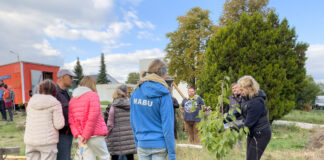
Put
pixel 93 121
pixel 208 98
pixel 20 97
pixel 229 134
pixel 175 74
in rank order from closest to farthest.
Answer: pixel 229 134 → pixel 93 121 → pixel 208 98 → pixel 20 97 → pixel 175 74

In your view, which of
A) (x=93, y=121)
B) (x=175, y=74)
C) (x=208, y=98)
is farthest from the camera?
(x=175, y=74)

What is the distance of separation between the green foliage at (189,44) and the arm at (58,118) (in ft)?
65.6

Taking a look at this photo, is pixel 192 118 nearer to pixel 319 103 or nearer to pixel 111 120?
pixel 111 120

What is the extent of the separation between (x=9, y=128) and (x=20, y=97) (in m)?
4.69

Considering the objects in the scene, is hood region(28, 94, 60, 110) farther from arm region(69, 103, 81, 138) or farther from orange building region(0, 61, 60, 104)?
orange building region(0, 61, 60, 104)

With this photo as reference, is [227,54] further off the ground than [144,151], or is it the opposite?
[227,54]

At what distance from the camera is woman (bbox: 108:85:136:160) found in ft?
13.4

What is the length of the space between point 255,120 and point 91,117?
2129 mm

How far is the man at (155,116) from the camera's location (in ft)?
7.62

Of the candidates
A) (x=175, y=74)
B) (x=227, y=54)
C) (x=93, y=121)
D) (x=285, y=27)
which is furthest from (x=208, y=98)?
(x=175, y=74)

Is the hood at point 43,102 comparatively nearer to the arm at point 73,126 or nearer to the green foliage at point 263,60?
the arm at point 73,126

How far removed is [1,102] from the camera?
33.6ft

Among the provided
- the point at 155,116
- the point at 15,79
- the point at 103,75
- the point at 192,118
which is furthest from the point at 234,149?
the point at 103,75

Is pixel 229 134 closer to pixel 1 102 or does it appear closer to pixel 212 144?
pixel 212 144
